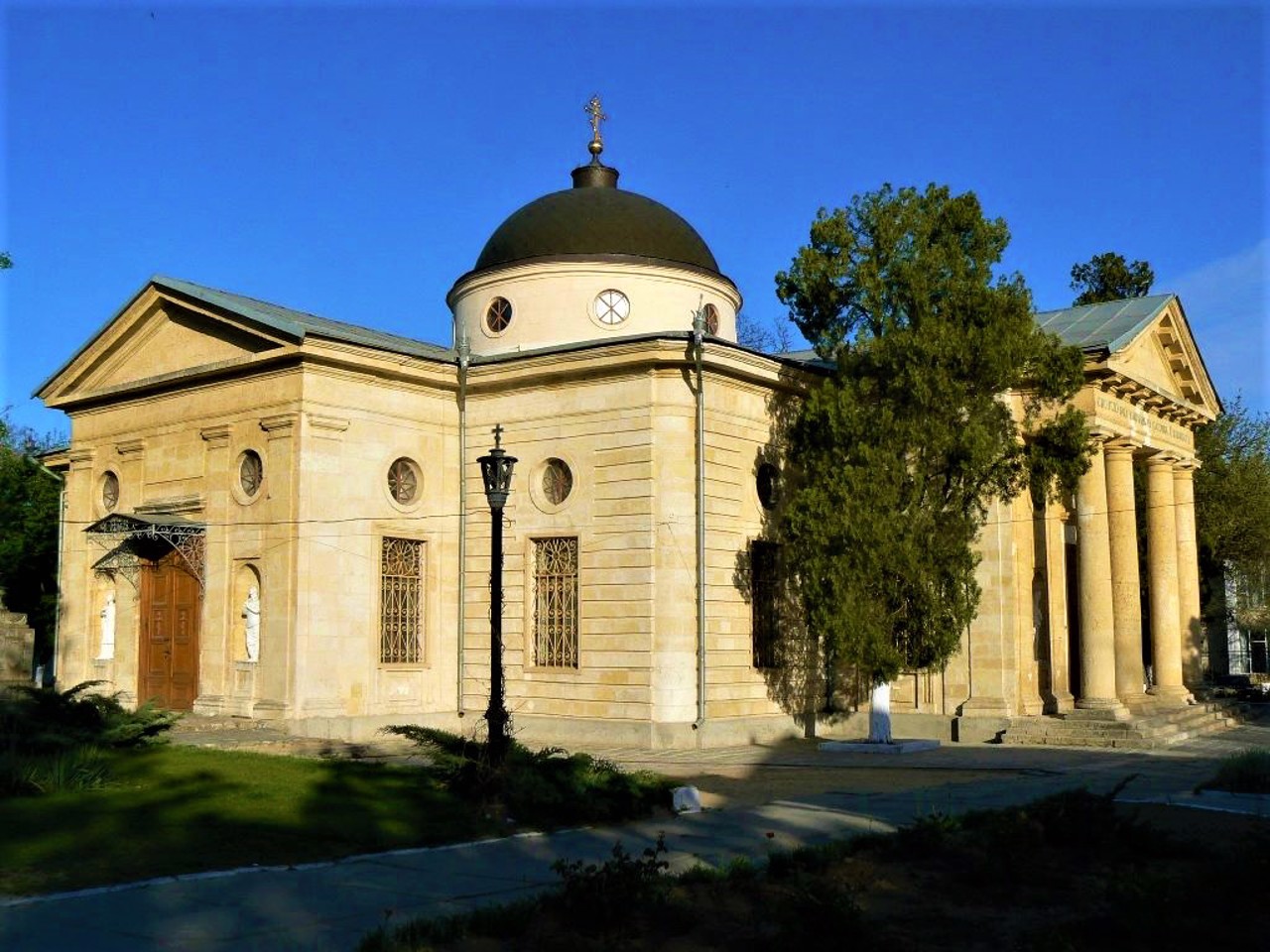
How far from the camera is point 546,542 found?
2506cm

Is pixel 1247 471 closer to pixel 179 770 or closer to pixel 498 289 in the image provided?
pixel 498 289

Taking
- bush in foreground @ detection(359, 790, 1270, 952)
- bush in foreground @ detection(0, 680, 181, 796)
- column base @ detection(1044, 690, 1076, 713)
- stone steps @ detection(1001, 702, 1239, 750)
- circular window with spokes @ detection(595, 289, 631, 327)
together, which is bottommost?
stone steps @ detection(1001, 702, 1239, 750)

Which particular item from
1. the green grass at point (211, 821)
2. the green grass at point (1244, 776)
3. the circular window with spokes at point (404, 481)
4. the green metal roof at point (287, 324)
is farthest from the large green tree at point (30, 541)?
the green grass at point (1244, 776)

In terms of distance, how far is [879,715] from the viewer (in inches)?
915

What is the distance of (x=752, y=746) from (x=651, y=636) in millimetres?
2760

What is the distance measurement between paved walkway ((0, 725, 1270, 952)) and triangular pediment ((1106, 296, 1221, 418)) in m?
9.46

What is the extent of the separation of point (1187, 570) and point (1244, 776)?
16.9m

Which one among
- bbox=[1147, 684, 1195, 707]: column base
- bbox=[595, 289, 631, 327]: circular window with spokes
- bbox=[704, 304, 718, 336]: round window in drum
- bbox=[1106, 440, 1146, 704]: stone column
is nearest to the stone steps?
bbox=[1106, 440, 1146, 704]: stone column

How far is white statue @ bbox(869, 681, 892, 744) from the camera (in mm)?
23172

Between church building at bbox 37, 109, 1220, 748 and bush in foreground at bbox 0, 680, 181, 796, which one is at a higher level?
church building at bbox 37, 109, 1220, 748

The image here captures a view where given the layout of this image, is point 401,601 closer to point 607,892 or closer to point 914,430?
point 914,430

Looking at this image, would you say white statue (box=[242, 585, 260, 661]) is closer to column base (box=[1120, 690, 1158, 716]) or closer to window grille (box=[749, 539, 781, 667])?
window grille (box=[749, 539, 781, 667])

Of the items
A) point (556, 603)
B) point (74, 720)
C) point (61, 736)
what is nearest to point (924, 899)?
point (61, 736)

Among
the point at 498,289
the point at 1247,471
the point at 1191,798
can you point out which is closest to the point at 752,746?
the point at 1191,798
